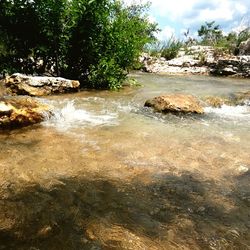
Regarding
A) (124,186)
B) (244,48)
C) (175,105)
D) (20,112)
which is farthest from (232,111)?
(244,48)

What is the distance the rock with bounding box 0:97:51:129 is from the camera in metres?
6.27

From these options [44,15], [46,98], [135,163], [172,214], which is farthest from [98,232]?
[44,15]

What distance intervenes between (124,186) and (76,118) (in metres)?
3.65

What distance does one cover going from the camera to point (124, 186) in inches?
152

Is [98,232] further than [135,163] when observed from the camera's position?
No

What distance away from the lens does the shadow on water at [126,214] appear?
2.82m

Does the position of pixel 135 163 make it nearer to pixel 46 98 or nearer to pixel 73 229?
pixel 73 229

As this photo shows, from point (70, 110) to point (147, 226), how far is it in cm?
523

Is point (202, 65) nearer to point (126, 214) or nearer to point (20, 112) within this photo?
point (20, 112)

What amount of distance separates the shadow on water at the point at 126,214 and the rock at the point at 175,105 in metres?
4.02

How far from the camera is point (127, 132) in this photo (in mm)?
6184

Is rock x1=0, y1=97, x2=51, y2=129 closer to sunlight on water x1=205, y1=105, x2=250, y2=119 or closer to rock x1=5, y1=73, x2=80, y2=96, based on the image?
rock x1=5, y1=73, x2=80, y2=96

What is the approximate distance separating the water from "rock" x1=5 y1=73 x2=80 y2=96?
319 centimetres

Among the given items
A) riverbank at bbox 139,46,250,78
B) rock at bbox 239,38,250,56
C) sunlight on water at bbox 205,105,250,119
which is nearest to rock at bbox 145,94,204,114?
sunlight on water at bbox 205,105,250,119
